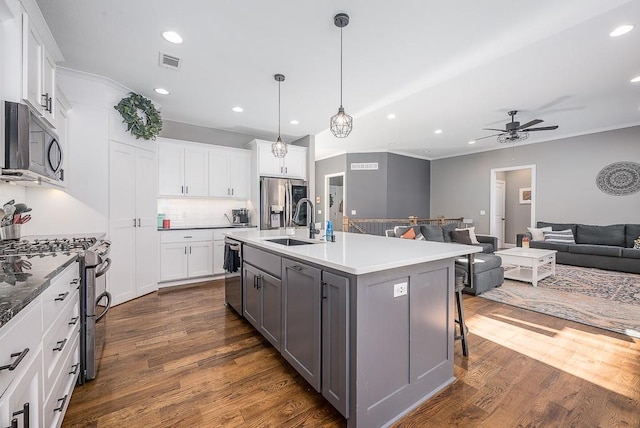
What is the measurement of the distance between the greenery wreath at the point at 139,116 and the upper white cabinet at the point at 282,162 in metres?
1.65

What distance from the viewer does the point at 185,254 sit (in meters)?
4.27

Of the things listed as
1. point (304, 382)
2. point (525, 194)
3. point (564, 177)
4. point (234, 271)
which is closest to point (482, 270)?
point (304, 382)

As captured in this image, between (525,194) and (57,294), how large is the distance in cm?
999

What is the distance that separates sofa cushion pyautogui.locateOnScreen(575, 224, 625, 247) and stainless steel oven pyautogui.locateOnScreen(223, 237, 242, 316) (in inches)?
270

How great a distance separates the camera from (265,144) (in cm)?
500

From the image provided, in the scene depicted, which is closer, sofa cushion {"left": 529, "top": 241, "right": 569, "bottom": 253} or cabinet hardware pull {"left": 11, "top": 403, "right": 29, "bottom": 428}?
cabinet hardware pull {"left": 11, "top": 403, "right": 29, "bottom": 428}

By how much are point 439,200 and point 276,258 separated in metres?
7.84

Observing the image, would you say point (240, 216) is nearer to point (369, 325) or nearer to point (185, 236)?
point (185, 236)

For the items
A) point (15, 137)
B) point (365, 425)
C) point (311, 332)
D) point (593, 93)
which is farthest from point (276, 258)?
point (593, 93)

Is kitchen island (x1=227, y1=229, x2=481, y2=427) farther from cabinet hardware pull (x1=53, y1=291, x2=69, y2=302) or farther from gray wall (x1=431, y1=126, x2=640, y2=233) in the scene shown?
gray wall (x1=431, y1=126, x2=640, y2=233)

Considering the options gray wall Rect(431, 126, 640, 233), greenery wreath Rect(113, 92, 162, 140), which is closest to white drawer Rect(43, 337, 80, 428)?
greenery wreath Rect(113, 92, 162, 140)

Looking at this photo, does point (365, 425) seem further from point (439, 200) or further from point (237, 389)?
point (439, 200)

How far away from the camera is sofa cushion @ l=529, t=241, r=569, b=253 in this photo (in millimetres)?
5629

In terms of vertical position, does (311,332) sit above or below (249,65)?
below
